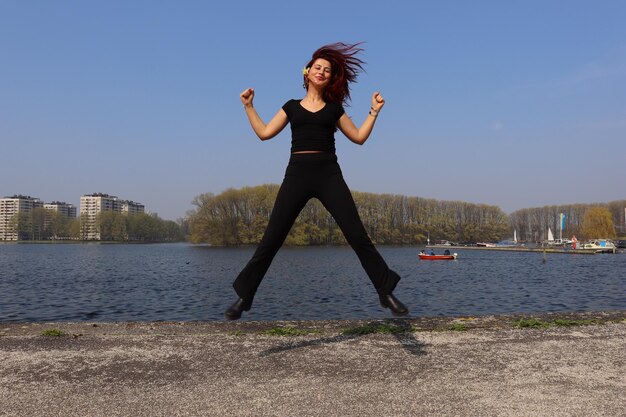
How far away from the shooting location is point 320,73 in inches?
215

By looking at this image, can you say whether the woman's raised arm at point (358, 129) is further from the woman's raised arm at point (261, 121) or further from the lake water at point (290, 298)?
the lake water at point (290, 298)

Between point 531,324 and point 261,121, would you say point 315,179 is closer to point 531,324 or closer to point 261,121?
point 261,121

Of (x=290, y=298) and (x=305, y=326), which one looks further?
(x=290, y=298)

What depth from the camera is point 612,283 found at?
38.4 m

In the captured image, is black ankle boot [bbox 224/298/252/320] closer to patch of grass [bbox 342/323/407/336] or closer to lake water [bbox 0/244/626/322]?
patch of grass [bbox 342/323/407/336]

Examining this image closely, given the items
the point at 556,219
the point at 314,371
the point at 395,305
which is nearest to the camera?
the point at 314,371

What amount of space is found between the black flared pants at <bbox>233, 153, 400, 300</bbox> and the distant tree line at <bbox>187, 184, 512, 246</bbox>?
112m

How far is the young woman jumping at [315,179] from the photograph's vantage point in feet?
16.9

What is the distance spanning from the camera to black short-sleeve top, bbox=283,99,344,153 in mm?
5199

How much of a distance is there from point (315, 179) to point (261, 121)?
981mm

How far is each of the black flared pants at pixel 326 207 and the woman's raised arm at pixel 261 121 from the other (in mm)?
438

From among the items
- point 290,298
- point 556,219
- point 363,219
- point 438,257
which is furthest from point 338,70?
point 556,219

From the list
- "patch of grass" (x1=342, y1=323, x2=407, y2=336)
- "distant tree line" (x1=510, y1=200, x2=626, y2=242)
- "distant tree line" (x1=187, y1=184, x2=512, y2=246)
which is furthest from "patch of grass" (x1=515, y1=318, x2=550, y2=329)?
"distant tree line" (x1=510, y1=200, x2=626, y2=242)

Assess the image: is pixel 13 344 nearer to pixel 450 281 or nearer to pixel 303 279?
pixel 303 279
